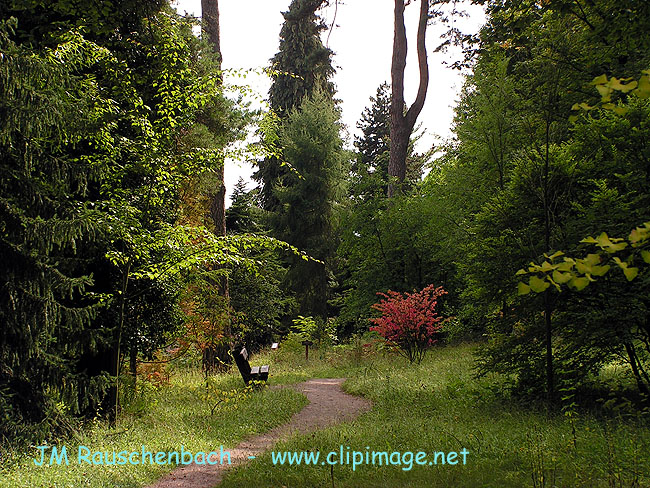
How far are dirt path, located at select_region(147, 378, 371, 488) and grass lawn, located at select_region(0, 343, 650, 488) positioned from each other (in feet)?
0.67

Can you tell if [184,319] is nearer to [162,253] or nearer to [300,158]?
[162,253]

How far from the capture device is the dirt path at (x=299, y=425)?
5.34m

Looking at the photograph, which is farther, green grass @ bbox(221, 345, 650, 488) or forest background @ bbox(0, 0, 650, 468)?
forest background @ bbox(0, 0, 650, 468)

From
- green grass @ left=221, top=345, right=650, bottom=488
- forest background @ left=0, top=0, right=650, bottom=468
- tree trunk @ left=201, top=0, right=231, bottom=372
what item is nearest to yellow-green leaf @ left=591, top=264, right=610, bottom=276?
forest background @ left=0, top=0, right=650, bottom=468

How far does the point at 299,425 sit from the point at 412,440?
248 cm

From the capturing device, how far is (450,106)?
25000 millimetres

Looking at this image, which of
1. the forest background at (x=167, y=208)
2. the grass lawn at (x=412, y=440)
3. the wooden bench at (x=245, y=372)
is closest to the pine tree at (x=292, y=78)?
the forest background at (x=167, y=208)

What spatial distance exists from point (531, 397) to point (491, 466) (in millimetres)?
2936

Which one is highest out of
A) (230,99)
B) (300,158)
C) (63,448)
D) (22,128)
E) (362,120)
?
(362,120)

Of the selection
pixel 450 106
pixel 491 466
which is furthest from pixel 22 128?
pixel 450 106

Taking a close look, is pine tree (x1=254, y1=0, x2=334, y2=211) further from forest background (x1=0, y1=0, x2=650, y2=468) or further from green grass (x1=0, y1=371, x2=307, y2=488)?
green grass (x1=0, y1=371, x2=307, y2=488)

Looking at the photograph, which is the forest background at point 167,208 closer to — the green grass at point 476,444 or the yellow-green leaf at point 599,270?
the green grass at point 476,444

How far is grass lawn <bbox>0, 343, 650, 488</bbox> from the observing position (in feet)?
14.3

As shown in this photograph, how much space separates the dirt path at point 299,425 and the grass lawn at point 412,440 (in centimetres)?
20
